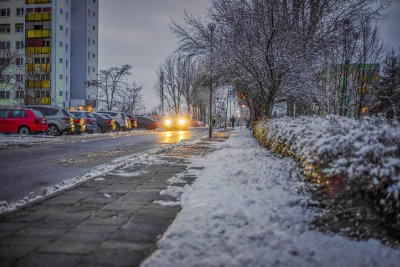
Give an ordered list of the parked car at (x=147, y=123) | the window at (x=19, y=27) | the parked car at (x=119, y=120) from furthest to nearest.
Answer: the window at (x=19, y=27), the parked car at (x=147, y=123), the parked car at (x=119, y=120)

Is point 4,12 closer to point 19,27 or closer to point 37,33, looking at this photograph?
point 19,27

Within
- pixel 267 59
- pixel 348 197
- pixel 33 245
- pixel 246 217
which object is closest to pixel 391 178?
pixel 348 197

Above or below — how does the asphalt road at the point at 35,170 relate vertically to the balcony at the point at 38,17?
below

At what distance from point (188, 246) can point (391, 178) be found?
1938 millimetres

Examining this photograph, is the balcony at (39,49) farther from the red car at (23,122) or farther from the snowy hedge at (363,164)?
the snowy hedge at (363,164)

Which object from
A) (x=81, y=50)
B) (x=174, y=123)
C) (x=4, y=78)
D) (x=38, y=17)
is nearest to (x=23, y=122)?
(x=4, y=78)

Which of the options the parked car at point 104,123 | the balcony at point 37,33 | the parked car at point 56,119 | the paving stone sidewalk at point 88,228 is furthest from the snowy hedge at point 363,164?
the balcony at point 37,33

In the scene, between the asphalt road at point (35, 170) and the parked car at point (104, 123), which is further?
the parked car at point (104, 123)

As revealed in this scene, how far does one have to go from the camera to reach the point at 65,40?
67625 mm

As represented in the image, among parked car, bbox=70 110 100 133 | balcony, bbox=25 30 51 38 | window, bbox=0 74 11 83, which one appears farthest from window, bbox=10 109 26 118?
balcony, bbox=25 30 51 38

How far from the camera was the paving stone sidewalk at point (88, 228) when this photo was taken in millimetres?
3020

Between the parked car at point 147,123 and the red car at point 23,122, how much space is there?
20706mm

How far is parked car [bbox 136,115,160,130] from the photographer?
40750 mm

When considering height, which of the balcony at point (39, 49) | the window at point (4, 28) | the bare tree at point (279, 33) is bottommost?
the bare tree at point (279, 33)
